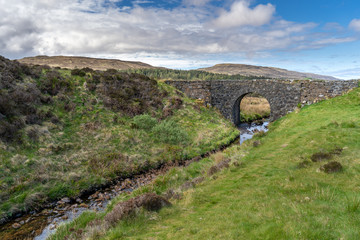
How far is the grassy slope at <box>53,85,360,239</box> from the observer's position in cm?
528

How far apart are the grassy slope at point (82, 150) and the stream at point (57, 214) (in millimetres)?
755

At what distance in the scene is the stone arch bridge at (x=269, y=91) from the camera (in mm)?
27516

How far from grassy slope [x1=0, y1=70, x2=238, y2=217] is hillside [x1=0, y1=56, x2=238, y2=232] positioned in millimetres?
35

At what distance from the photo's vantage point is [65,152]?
16469 mm

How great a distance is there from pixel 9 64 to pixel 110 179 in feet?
59.6

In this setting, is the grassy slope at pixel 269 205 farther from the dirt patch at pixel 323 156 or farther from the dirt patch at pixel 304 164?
the dirt patch at pixel 323 156

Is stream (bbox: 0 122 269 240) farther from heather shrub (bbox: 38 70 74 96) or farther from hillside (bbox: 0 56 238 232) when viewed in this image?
heather shrub (bbox: 38 70 74 96)

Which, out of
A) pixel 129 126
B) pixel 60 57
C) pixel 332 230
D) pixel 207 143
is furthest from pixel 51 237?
pixel 60 57

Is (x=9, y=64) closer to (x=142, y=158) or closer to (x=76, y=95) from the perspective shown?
(x=76, y=95)

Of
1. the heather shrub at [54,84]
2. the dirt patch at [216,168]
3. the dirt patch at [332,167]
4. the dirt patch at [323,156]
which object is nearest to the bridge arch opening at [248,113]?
the dirt patch at [216,168]

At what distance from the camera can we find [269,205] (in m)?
6.86

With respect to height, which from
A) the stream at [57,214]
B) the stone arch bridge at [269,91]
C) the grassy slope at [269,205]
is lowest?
the stream at [57,214]

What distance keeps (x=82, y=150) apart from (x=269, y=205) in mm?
14507

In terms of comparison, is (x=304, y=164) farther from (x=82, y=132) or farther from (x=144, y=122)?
(x=82, y=132)
